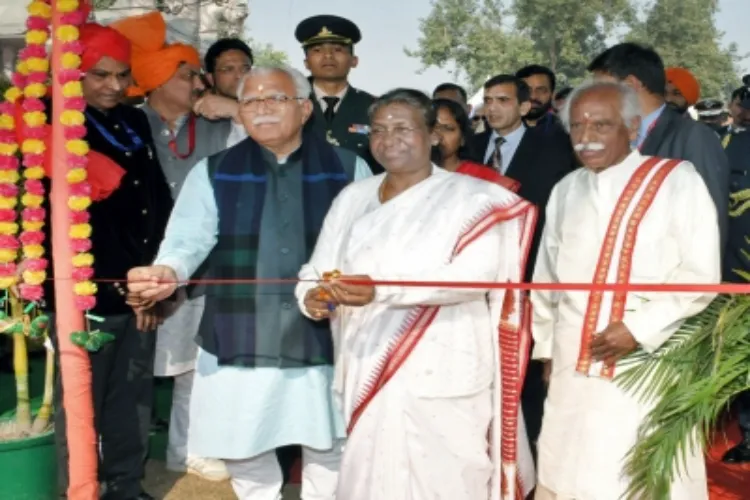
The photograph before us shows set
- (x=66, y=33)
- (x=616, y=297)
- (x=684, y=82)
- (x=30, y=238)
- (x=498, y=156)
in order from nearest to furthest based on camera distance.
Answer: (x=616, y=297) < (x=66, y=33) < (x=30, y=238) < (x=498, y=156) < (x=684, y=82)

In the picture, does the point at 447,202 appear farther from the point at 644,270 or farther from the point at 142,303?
the point at 142,303

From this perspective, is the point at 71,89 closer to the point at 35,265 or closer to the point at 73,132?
the point at 73,132

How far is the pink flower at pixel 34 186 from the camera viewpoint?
12.7 ft

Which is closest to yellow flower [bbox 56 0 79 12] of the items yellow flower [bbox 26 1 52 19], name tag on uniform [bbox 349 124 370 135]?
yellow flower [bbox 26 1 52 19]

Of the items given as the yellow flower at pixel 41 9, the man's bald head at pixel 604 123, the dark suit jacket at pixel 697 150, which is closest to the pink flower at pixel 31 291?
the yellow flower at pixel 41 9

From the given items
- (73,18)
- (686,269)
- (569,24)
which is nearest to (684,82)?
(686,269)

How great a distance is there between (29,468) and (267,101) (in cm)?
198

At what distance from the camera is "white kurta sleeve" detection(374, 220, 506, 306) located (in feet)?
11.1

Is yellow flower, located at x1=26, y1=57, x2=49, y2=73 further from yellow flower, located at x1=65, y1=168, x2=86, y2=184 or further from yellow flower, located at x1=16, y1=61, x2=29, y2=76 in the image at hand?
yellow flower, located at x1=65, y1=168, x2=86, y2=184

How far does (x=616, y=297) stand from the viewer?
3.38m

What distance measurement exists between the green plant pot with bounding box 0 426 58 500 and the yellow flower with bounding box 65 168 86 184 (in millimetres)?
1276

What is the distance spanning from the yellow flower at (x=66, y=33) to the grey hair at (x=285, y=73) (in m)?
0.70

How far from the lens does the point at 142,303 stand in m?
3.76

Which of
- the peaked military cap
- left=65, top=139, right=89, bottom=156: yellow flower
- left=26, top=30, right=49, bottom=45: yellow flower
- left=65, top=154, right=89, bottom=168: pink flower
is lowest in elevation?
left=65, top=154, right=89, bottom=168: pink flower
